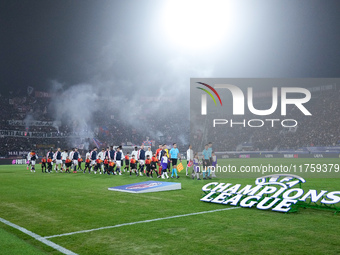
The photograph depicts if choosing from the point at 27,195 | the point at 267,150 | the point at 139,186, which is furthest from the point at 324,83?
the point at 27,195

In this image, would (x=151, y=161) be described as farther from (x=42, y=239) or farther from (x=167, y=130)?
(x=167, y=130)

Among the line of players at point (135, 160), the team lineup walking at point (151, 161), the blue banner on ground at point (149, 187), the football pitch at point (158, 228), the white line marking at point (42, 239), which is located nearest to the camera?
the white line marking at point (42, 239)

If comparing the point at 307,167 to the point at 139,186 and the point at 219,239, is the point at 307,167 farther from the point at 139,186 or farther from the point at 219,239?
the point at 219,239

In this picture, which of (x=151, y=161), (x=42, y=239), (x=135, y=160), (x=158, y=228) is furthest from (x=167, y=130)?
(x=42, y=239)

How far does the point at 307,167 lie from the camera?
23.8 metres

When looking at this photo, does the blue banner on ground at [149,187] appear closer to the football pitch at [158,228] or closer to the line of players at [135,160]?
the football pitch at [158,228]

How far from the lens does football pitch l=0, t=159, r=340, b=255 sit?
5.91m

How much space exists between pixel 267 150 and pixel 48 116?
119ft

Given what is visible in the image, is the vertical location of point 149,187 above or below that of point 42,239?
above

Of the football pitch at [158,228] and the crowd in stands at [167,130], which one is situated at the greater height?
the crowd in stands at [167,130]

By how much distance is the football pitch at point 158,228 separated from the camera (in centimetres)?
591

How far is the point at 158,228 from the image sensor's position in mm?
7324

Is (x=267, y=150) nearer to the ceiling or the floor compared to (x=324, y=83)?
nearer to the floor

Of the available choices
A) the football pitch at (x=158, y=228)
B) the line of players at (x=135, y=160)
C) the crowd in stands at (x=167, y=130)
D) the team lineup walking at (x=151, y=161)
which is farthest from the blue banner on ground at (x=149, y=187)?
the crowd in stands at (x=167, y=130)
